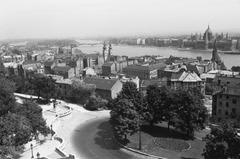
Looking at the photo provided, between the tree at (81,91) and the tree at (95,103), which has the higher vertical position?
the tree at (81,91)

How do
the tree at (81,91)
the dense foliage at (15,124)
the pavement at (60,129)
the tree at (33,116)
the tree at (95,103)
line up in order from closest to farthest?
the dense foliage at (15,124) < the pavement at (60,129) < the tree at (33,116) < the tree at (95,103) < the tree at (81,91)

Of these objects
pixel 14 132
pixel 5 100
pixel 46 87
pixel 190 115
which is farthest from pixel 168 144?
pixel 46 87

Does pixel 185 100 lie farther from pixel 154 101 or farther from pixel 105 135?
pixel 105 135

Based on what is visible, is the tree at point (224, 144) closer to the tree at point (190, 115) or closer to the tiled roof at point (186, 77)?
the tree at point (190, 115)

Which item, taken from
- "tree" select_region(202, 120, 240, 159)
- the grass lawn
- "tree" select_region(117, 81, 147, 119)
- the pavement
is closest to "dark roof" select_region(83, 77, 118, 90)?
the pavement

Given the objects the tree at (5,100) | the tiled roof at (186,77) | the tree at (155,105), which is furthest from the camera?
the tiled roof at (186,77)

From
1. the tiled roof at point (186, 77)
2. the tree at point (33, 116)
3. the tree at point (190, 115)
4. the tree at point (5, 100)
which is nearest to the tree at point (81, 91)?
the tree at point (5, 100)

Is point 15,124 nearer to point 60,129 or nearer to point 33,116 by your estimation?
point 33,116

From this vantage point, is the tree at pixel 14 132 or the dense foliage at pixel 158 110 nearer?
the tree at pixel 14 132
